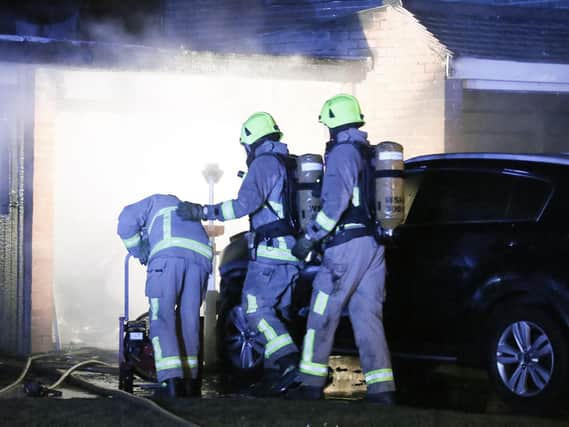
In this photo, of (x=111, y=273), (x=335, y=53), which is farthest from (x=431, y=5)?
(x=111, y=273)

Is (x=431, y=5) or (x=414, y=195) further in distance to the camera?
(x=431, y=5)

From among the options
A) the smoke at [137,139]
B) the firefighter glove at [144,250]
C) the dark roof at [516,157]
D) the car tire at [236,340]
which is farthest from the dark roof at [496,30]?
the firefighter glove at [144,250]

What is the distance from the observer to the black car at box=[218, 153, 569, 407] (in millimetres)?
6477

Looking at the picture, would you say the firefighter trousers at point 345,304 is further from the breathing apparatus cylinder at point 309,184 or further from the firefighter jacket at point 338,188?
the breathing apparatus cylinder at point 309,184

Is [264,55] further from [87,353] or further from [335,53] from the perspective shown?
[87,353]

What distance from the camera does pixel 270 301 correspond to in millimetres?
7227

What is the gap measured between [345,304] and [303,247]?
473 mm

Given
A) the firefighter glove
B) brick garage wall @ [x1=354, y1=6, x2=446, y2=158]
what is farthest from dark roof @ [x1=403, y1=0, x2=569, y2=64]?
the firefighter glove

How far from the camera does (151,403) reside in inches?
216

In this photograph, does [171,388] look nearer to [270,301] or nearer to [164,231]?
[270,301]

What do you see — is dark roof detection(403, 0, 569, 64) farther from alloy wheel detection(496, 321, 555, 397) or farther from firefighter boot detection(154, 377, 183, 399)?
firefighter boot detection(154, 377, 183, 399)

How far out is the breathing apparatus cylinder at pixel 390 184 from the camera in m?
6.66

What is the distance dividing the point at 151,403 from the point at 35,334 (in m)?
5.47

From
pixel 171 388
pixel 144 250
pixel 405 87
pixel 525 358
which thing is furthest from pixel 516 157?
pixel 405 87
